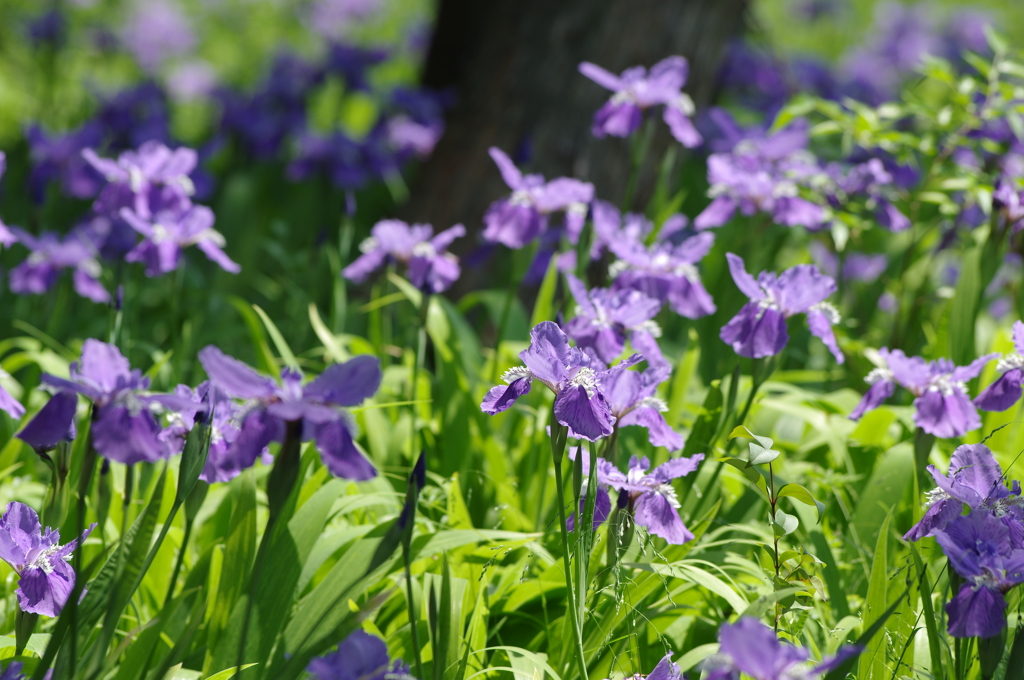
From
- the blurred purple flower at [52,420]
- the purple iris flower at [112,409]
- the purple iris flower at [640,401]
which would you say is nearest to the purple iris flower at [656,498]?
the purple iris flower at [640,401]

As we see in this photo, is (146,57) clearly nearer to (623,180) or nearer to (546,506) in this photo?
(623,180)

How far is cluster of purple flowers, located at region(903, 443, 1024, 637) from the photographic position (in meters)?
1.23

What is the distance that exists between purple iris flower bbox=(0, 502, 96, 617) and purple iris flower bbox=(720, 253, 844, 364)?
1343 mm

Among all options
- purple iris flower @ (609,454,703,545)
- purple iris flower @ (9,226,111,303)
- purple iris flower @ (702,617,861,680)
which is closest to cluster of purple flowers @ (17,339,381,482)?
purple iris flower @ (702,617,861,680)

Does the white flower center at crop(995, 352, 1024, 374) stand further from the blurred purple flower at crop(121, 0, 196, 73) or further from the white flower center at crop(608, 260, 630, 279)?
the blurred purple flower at crop(121, 0, 196, 73)

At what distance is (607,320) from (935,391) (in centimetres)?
76

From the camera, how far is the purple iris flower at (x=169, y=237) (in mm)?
2303

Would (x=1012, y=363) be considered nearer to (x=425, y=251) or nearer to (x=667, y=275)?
(x=667, y=275)

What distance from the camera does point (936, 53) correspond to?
9.03m

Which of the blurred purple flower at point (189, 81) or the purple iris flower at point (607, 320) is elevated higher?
the purple iris flower at point (607, 320)

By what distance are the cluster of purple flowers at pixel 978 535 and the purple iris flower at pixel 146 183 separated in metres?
2.22

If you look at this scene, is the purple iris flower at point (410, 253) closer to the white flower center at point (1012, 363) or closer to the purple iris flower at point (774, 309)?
the purple iris flower at point (774, 309)

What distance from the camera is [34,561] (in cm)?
137

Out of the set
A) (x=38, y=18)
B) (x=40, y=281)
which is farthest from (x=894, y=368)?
(x=38, y=18)
